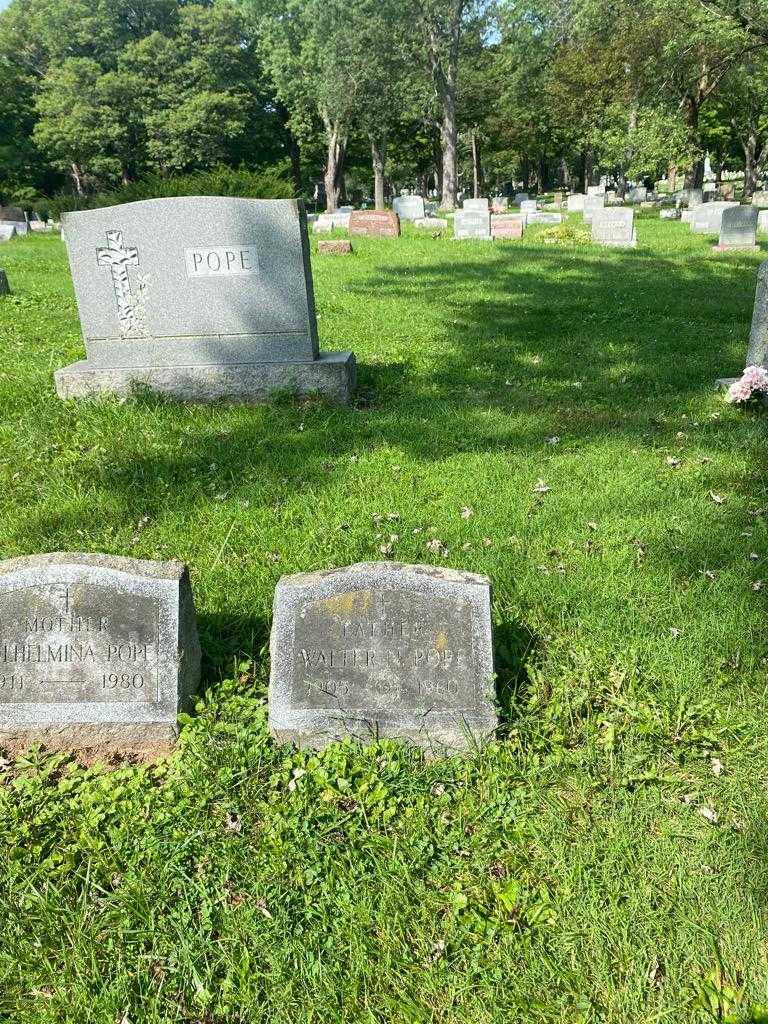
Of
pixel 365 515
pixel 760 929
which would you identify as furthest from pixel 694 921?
pixel 365 515

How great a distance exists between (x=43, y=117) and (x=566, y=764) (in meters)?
54.9

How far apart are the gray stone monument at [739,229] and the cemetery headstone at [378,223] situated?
8.84 m

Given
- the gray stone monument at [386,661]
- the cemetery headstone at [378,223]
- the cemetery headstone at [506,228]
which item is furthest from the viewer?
the cemetery headstone at [378,223]

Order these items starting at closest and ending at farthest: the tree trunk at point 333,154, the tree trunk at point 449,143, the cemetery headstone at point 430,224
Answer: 1. the cemetery headstone at point 430,224
2. the tree trunk at point 449,143
3. the tree trunk at point 333,154

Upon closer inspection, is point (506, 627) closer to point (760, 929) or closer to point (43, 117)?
point (760, 929)

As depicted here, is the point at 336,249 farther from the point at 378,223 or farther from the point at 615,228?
the point at 615,228

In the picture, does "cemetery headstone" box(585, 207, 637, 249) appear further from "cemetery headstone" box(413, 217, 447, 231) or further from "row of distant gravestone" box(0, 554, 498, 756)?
"row of distant gravestone" box(0, 554, 498, 756)

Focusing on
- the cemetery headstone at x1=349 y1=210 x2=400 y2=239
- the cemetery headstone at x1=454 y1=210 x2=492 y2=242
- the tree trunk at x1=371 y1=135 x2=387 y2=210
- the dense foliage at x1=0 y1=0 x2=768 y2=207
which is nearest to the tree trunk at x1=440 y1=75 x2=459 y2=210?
the dense foliage at x1=0 y1=0 x2=768 y2=207

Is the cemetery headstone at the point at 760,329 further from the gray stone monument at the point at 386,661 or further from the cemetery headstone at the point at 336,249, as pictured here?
the cemetery headstone at the point at 336,249

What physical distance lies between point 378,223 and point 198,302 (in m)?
17.0

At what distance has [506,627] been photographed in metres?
3.22

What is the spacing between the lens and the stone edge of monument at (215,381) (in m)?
6.25

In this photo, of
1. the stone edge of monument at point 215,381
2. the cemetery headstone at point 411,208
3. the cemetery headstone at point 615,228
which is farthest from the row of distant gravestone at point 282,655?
the cemetery headstone at point 411,208

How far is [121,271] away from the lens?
246 inches
